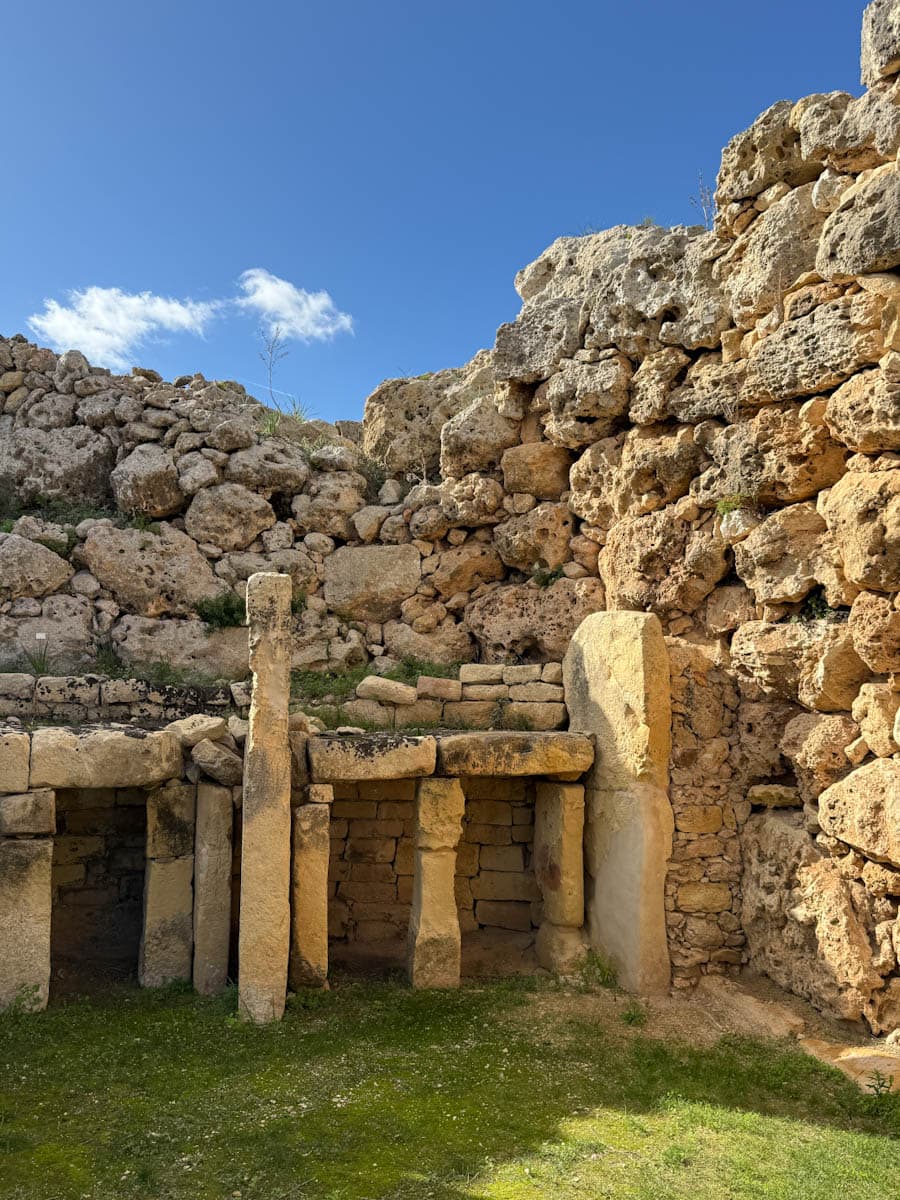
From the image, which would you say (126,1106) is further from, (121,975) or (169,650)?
(169,650)

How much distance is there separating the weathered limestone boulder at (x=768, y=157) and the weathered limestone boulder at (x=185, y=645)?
740cm

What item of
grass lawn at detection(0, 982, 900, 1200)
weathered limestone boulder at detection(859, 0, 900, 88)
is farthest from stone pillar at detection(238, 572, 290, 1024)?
weathered limestone boulder at detection(859, 0, 900, 88)

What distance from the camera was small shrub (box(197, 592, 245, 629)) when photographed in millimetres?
10680

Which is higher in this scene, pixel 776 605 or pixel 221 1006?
pixel 776 605

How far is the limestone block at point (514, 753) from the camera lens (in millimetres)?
8125

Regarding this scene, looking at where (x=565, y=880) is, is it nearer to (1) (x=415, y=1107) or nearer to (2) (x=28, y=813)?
(1) (x=415, y=1107)

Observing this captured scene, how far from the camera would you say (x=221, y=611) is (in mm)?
10672

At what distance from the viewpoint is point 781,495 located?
819cm

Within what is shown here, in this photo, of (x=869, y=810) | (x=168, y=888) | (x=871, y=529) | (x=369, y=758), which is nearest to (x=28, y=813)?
(x=168, y=888)

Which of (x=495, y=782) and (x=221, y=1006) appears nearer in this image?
(x=221, y=1006)

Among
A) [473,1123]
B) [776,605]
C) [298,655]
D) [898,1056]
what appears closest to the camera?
[473,1123]

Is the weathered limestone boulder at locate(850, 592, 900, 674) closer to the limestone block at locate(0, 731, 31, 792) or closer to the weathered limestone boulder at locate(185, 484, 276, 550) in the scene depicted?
the limestone block at locate(0, 731, 31, 792)

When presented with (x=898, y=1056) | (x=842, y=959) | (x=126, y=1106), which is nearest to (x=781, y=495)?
(x=842, y=959)

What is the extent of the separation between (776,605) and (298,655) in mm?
5601
